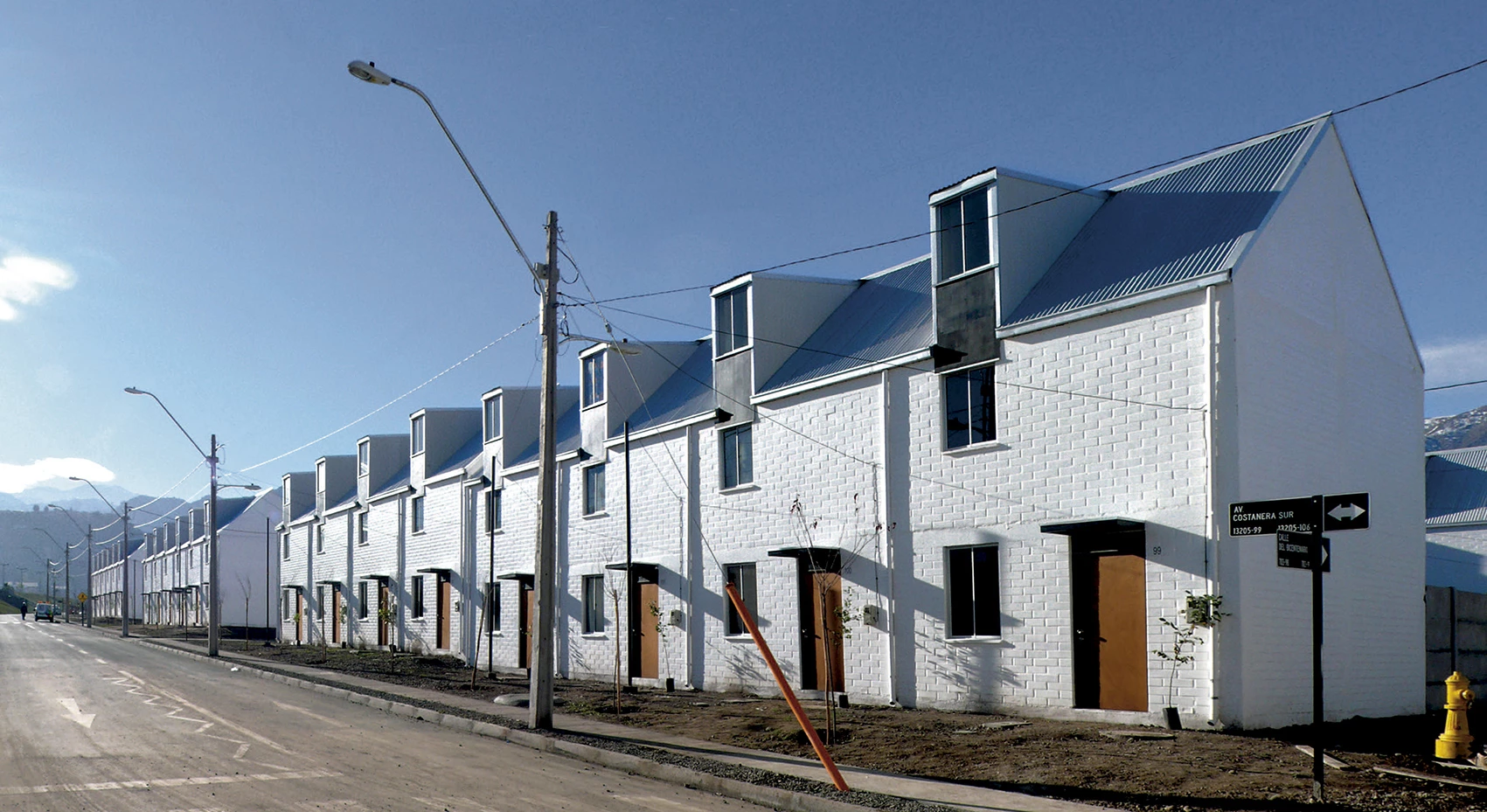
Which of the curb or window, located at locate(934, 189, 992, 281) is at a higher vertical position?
window, located at locate(934, 189, 992, 281)

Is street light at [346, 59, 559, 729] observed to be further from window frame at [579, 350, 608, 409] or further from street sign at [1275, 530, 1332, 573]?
window frame at [579, 350, 608, 409]

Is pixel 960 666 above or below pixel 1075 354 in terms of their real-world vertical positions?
below

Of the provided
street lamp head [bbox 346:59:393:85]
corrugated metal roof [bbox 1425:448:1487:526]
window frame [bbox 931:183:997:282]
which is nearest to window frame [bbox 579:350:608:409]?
window frame [bbox 931:183:997:282]

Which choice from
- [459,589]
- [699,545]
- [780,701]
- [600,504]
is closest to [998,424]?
[780,701]

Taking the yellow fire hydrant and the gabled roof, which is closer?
the yellow fire hydrant

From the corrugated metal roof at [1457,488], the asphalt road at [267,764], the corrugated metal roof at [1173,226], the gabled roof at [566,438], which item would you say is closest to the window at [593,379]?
the gabled roof at [566,438]

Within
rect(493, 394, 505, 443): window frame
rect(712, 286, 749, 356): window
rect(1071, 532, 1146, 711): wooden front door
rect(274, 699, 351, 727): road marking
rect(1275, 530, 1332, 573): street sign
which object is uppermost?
rect(712, 286, 749, 356): window

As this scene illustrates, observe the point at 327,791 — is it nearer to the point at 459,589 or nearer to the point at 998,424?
the point at 998,424

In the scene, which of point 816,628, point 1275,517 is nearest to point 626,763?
point 1275,517

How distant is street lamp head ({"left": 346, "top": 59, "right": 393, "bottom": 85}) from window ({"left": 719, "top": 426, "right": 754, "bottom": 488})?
11.5 meters

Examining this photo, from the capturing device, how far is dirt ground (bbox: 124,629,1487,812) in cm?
1089

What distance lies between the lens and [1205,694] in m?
15.1

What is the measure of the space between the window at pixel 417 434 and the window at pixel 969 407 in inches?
1107

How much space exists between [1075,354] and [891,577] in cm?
527
